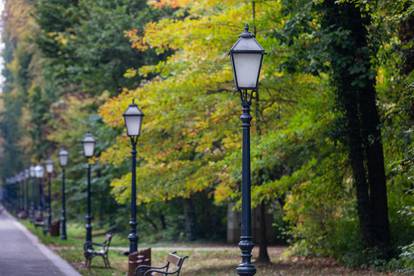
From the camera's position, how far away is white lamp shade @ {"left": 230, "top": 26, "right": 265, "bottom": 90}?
1145 centimetres

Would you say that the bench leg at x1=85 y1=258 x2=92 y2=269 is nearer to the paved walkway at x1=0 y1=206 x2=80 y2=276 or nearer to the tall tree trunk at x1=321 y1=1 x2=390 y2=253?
the paved walkway at x1=0 y1=206 x2=80 y2=276

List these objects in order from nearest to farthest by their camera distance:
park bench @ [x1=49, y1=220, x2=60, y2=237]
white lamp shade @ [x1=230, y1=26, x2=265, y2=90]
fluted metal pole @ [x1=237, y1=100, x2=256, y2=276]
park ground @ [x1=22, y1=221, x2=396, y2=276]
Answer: fluted metal pole @ [x1=237, y1=100, x2=256, y2=276], white lamp shade @ [x1=230, y1=26, x2=265, y2=90], park ground @ [x1=22, y1=221, x2=396, y2=276], park bench @ [x1=49, y1=220, x2=60, y2=237]

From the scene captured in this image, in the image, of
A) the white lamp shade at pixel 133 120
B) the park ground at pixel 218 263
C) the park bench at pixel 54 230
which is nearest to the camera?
the white lamp shade at pixel 133 120

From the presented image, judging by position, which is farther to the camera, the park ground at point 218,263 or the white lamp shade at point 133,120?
the park ground at point 218,263

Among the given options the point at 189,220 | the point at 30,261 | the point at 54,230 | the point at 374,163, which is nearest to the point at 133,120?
the point at 374,163

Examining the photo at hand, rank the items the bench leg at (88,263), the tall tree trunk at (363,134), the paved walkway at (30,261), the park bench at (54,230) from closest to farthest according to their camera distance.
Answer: the tall tree trunk at (363,134) < the paved walkway at (30,261) < the bench leg at (88,263) < the park bench at (54,230)

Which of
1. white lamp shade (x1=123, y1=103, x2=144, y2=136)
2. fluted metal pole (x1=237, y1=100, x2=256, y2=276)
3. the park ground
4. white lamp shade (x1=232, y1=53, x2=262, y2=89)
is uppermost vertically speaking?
white lamp shade (x1=123, y1=103, x2=144, y2=136)

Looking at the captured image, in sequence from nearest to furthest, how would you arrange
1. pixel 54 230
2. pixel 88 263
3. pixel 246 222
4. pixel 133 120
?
pixel 246 222 → pixel 133 120 → pixel 88 263 → pixel 54 230

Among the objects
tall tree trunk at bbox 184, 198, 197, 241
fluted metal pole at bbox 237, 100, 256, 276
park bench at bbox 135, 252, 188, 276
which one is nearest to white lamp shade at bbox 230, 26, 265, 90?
fluted metal pole at bbox 237, 100, 256, 276

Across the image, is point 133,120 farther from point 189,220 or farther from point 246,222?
point 189,220

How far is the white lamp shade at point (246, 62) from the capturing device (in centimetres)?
1145

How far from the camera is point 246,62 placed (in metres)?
11.5

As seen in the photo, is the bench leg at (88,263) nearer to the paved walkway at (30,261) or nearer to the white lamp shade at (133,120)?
the paved walkway at (30,261)

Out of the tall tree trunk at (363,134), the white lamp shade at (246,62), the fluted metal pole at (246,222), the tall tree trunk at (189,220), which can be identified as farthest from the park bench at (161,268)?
the tall tree trunk at (189,220)
